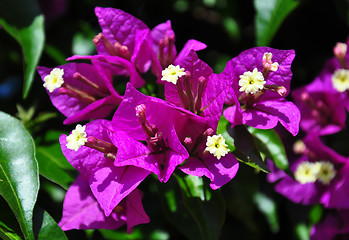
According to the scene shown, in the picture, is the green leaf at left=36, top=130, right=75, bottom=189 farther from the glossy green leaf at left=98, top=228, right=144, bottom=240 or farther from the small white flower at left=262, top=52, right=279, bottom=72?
the small white flower at left=262, top=52, right=279, bottom=72

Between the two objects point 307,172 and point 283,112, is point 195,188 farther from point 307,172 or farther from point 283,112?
point 307,172

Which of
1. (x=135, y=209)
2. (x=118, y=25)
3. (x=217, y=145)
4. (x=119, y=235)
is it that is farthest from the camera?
(x=119, y=235)

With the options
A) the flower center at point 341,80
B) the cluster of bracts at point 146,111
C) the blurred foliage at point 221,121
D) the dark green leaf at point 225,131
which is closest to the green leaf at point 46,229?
the blurred foliage at point 221,121

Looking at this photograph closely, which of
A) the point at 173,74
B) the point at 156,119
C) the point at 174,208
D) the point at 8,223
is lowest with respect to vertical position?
the point at 174,208

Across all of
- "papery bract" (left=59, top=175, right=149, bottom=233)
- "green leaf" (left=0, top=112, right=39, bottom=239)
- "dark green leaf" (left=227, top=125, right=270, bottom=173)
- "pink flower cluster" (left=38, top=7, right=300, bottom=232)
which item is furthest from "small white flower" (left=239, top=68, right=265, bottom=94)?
"green leaf" (left=0, top=112, right=39, bottom=239)

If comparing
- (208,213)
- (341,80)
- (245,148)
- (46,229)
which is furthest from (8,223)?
(341,80)

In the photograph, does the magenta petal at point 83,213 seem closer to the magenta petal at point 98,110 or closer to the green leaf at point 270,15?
the magenta petal at point 98,110
